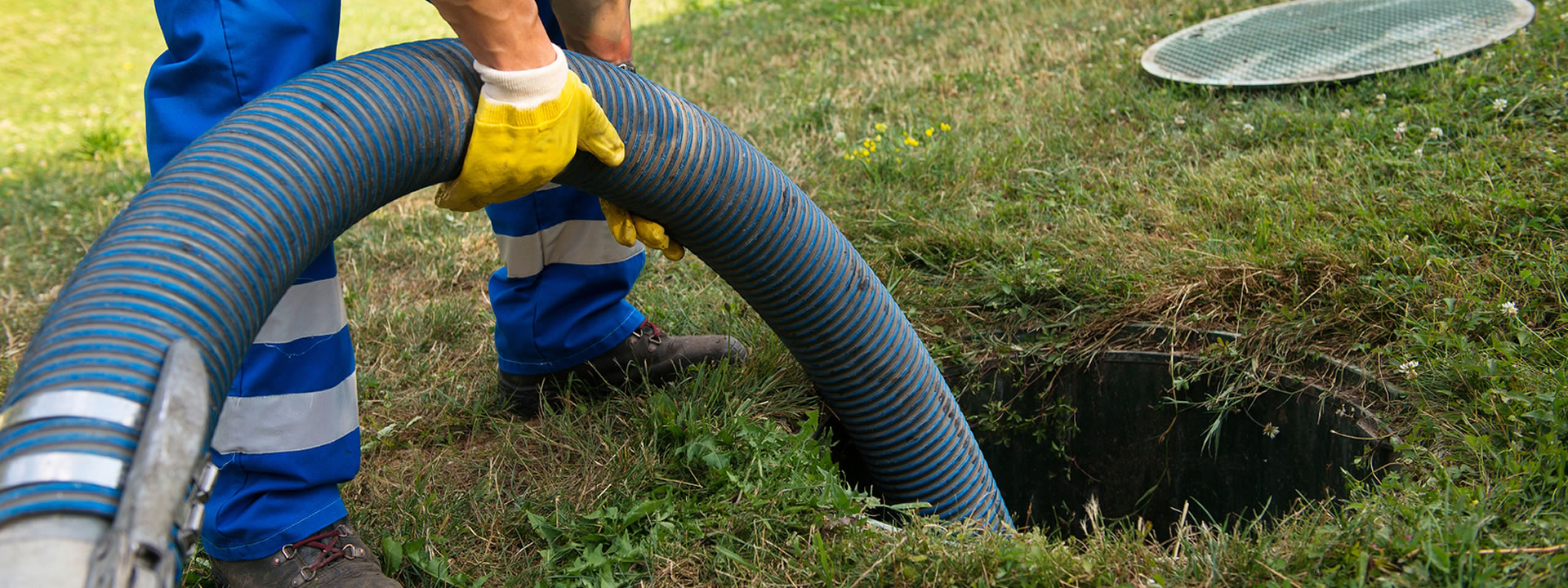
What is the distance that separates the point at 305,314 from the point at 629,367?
0.74m

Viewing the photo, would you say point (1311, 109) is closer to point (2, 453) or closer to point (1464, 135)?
point (1464, 135)

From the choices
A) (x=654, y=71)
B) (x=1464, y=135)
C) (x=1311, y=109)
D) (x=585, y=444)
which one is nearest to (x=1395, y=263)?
(x=1464, y=135)

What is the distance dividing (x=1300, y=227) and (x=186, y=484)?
7.89ft

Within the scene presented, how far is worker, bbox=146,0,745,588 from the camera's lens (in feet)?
4.94

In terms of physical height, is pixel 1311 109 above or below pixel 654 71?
above

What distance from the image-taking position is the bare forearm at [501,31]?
1426 mm

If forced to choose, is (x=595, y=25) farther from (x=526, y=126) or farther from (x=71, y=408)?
(x=71, y=408)

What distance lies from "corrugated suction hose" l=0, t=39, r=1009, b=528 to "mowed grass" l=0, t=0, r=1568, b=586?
24 centimetres

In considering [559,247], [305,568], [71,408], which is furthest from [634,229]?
[71,408]

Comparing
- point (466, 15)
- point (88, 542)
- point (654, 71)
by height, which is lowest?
point (654, 71)

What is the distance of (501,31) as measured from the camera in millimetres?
1458

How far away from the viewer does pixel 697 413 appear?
2086 millimetres

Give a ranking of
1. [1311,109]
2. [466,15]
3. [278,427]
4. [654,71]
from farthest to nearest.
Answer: [654,71] < [1311,109] < [278,427] < [466,15]

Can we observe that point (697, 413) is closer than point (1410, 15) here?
Yes
